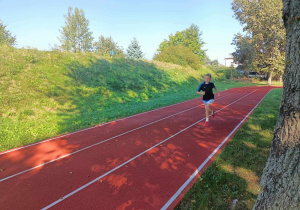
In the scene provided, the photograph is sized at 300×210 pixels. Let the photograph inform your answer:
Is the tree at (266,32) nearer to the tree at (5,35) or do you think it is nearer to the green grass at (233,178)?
the green grass at (233,178)

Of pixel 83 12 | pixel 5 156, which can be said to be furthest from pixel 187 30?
pixel 5 156

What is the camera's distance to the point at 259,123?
24.9 feet

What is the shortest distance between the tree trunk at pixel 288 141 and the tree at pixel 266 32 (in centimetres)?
3206

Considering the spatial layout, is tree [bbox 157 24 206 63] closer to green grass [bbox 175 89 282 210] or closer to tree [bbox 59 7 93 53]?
tree [bbox 59 7 93 53]

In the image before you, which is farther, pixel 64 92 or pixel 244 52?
pixel 244 52

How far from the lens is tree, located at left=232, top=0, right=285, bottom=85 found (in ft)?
91.6

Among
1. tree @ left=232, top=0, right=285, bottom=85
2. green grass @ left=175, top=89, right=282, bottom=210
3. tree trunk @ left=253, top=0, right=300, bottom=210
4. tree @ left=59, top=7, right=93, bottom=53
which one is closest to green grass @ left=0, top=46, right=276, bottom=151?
green grass @ left=175, top=89, right=282, bottom=210

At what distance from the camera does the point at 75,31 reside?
43.8 meters

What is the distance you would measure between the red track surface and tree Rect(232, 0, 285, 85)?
1112 inches

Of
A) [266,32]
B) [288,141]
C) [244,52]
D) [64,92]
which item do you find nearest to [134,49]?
[244,52]

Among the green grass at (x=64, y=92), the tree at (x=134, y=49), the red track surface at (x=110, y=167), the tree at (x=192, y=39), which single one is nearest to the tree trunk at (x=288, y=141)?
the red track surface at (x=110, y=167)

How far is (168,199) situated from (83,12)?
163ft

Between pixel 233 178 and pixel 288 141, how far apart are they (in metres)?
2.11

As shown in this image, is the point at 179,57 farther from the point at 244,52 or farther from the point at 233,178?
the point at 233,178
